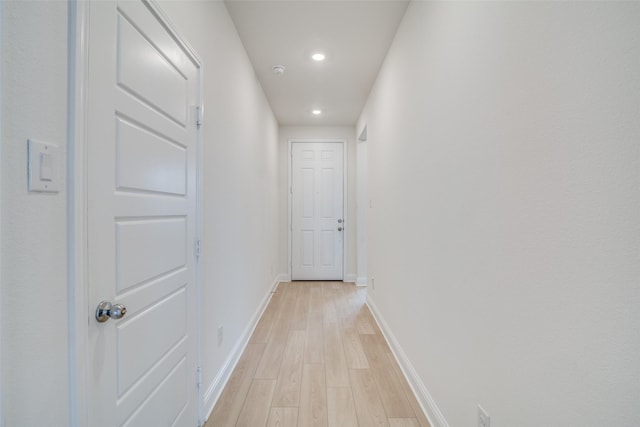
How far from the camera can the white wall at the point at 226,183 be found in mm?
1661

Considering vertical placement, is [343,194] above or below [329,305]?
above

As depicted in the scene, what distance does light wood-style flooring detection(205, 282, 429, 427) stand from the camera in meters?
1.67

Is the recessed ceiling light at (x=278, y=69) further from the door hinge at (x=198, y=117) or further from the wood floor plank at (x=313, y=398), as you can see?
the wood floor plank at (x=313, y=398)

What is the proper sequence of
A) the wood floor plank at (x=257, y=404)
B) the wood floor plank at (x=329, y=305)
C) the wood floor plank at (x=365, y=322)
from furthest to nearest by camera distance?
1. the wood floor plank at (x=329, y=305)
2. the wood floor plank at (x=365, y=322)
3. the wood floor plank at (x=257, y=404)

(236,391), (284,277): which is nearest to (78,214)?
(236,391)

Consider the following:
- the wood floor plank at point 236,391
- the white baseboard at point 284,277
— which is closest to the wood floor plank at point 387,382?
the wood floor plank at point 236,391

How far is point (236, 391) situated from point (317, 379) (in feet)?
1.77

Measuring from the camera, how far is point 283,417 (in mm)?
1660

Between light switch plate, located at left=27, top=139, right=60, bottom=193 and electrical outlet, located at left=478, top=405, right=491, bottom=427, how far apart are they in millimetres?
1539

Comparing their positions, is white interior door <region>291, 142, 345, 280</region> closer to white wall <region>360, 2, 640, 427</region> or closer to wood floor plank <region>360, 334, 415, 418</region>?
wood floor plank <region>360, 334, 415, 418</region>

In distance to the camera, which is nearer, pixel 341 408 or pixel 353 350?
pixel 341 408

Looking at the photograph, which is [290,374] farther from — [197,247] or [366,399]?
[197,247]

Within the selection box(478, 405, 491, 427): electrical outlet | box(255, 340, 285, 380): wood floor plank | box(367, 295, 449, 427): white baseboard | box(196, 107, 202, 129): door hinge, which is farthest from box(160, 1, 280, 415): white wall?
box(478, 405, 491, 427): electrical outlet

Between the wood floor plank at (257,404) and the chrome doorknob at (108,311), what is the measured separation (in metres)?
1.11
